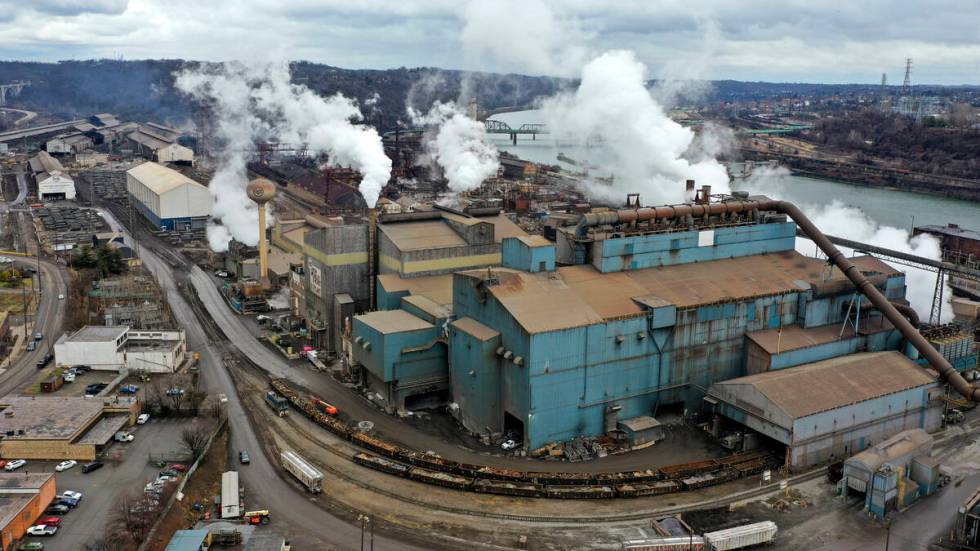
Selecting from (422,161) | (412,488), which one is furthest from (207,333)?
(422,161)

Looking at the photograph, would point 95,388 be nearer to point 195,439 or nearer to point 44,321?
point 195,439

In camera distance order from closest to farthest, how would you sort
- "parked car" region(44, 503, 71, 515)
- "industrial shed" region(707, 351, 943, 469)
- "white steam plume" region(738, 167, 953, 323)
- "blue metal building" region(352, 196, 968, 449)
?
"parked car" region(44, 503, 71, 515) → "industrial shed" region(707, 351, 943, 469) → "blue metal building" region(352, 196, 968, 449) → "white steam plume" region(738, 167, 953, 323)

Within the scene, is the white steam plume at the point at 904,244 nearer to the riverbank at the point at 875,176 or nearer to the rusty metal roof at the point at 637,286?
the rusty metal roof at the point at 637,286

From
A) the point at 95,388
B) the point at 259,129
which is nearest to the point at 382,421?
the point at 95,388

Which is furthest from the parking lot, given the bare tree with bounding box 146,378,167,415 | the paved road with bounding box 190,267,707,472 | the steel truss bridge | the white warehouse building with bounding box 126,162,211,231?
the steel truss bridge

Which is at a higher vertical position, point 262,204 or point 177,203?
point 262,204

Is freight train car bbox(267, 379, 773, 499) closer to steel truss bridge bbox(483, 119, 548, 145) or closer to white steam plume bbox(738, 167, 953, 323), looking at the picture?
white steam plume bbox(738, 167, 953, 323)
